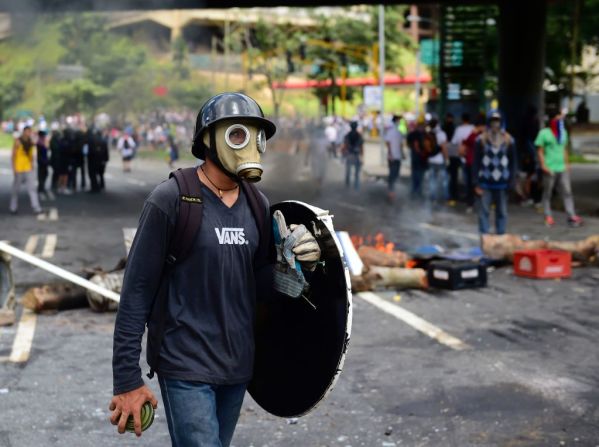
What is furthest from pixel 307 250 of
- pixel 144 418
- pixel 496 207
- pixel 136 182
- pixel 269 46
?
pixel 269 46

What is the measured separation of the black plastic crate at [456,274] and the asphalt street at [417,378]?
0.40 ft

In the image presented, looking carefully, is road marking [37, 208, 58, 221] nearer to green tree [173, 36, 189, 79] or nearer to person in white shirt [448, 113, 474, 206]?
person in white shirt [448, 113, 474, 206]

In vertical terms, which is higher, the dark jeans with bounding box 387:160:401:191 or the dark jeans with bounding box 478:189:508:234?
the dark jeans with bounding box 478:189:508:234

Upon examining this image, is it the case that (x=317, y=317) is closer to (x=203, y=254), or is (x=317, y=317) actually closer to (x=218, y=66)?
(x=203, y=254)

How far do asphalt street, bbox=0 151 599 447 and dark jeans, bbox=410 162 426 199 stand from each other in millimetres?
9794

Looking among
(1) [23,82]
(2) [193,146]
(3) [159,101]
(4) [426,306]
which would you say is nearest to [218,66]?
(3) [159,101]

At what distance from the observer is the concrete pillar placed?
2409cm

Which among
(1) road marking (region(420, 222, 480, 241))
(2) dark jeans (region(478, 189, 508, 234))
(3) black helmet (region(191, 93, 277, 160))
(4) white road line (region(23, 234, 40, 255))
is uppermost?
(3) black helmet (region(191, 93, 277, 160))

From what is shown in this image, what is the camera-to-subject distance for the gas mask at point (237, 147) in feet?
11.1

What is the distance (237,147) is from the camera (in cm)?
341

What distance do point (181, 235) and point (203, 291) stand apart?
21 cm

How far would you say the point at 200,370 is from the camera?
3.36m

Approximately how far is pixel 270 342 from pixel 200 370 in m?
0.36

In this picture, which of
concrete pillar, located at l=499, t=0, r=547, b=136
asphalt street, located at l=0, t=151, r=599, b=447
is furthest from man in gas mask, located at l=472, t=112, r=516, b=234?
concrete pillar, located at l=499, t=0, r=547, b=136
